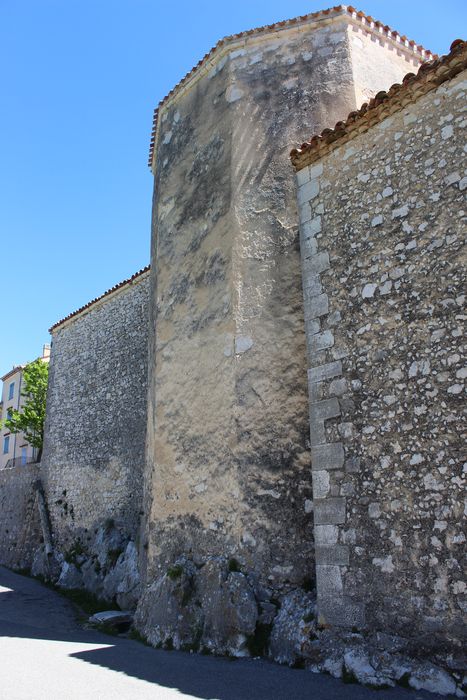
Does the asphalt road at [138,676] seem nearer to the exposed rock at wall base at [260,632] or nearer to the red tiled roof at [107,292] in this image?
the exposed rock at wall base at [260,632]

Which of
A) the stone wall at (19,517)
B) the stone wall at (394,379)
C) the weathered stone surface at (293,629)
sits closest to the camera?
the stone wall at (394,379)

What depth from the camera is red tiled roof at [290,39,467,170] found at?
608cm

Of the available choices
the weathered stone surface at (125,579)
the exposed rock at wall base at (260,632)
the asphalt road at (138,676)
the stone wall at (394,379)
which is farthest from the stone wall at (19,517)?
the stone wall at (394,379)

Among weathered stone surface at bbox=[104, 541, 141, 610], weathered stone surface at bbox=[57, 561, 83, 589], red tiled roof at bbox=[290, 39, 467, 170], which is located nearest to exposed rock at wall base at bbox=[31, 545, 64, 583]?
weathered stone surface at bbox=[57, 561, 83, 589]

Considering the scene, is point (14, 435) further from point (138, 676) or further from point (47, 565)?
point (138, 676)

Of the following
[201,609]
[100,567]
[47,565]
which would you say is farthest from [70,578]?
[201,609]

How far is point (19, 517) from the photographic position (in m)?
17.9

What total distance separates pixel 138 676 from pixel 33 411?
21.5 m

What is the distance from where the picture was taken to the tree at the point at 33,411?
2544cm

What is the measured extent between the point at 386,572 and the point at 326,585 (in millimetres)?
740

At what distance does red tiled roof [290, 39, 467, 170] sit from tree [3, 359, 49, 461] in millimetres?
20841

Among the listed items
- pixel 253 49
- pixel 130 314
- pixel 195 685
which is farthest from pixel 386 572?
pixel 130 314

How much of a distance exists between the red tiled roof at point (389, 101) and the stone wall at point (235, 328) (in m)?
0.85

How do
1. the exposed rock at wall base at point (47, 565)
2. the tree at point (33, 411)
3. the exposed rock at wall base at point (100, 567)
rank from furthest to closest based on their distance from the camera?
the tree at point (33, 411)
the exposed rock at wall base at point (47, 565)
the exposed rock at wall base at point (100, 567)
